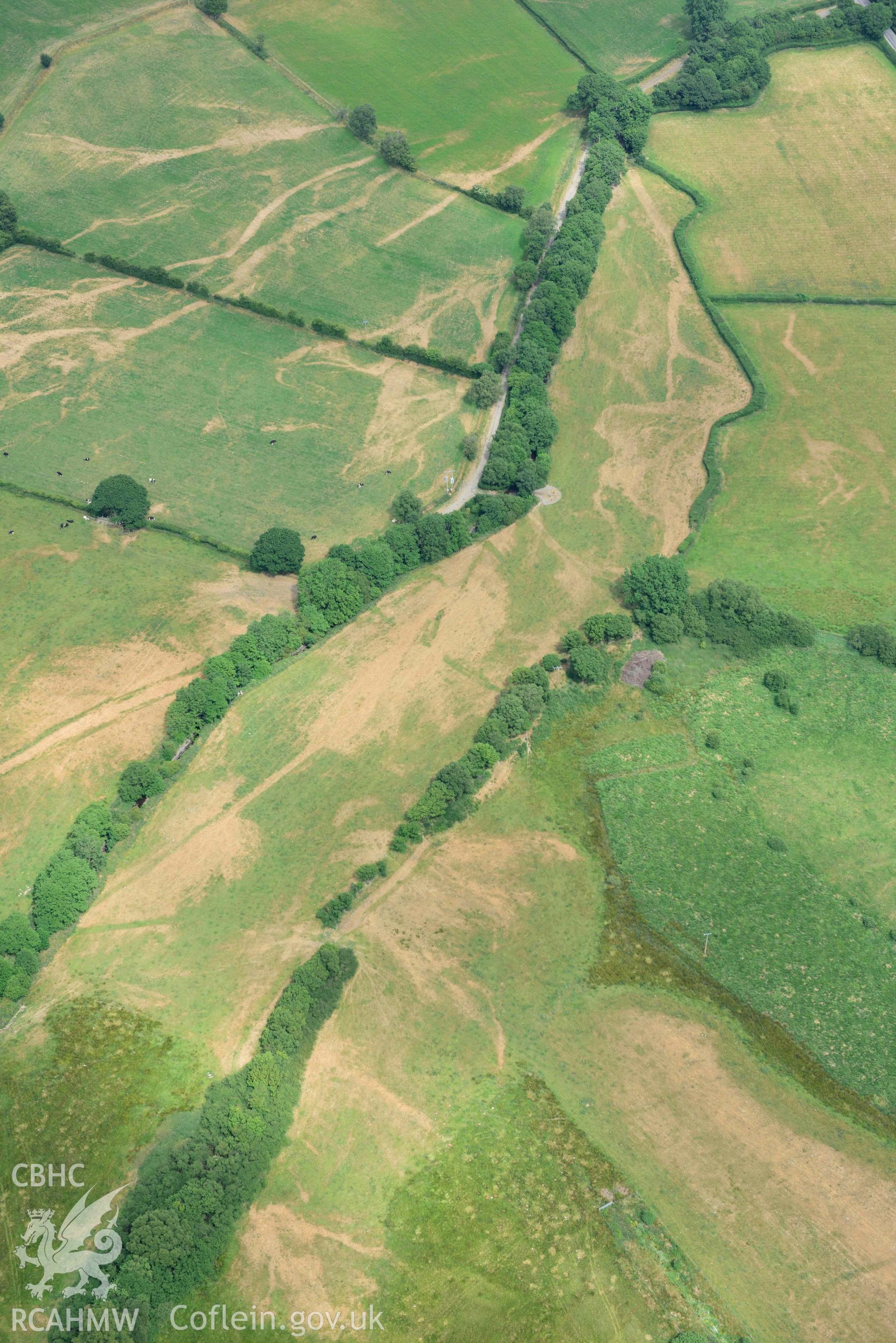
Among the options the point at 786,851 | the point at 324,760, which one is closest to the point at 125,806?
the point at 324,760

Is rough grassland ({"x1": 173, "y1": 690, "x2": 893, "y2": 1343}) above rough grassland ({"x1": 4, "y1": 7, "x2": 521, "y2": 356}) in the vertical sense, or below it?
below

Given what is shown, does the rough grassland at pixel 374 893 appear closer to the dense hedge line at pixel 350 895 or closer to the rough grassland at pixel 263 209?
the dense hedge line at pixel 350 895

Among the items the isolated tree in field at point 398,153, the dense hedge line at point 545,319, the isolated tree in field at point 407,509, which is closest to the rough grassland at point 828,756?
the dense hedge line at point 545,319

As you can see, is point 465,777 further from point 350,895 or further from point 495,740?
point 350,895

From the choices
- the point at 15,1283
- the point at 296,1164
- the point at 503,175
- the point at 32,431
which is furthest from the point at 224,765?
the point at 503,175

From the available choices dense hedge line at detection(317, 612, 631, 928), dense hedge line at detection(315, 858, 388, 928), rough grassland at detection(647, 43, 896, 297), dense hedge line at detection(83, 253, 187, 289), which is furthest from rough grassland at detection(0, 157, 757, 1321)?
dense hedge line at detection(83, 253, 187, 289)

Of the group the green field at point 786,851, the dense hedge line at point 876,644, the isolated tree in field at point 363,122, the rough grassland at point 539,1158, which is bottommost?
the rough grassland at point 539,1158

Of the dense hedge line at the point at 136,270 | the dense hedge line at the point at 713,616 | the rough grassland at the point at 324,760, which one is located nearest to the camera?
the rough grassland at the point at 324,760

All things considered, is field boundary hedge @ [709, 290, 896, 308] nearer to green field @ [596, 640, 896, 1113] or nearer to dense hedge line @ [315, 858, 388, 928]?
green field @ [596, 640, 896, 1113]
